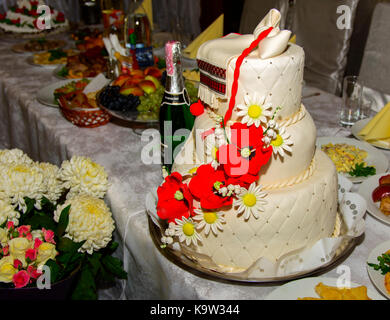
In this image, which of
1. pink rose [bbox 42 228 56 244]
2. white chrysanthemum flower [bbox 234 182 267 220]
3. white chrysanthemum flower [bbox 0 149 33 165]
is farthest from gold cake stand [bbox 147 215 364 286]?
white chrysanthemum flower [bbox 0 149 33 165]

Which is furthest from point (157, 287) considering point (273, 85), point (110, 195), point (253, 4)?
point (253, 4)

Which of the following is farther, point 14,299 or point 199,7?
point 199,7

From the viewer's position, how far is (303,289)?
0.81 meters

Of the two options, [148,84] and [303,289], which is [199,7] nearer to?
[148,84]

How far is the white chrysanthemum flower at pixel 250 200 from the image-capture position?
31.5 inches

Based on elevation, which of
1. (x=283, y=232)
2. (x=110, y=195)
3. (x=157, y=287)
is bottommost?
(x=157, y=287)

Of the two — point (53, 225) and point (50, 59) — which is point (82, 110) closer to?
point (53, 225)

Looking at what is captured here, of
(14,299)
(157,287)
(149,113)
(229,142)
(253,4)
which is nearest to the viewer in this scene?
(229,142)

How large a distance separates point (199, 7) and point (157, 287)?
4.18m

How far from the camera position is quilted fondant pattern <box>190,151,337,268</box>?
0.84 m

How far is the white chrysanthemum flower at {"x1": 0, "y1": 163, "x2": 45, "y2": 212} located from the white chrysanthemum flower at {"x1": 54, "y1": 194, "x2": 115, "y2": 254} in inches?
3.3

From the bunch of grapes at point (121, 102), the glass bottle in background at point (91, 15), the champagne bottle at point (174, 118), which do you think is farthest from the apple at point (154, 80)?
the glass bottle in background at point (91, 15)

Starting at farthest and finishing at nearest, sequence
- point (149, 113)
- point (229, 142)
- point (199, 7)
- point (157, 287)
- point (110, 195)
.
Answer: point (199, 7) < point (149, 113) < point (110, 195) < point (157, 287) < point (229, 142)

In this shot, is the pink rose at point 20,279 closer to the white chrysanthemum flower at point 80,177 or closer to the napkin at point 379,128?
the white chrysanthemum flower at point 80,177
